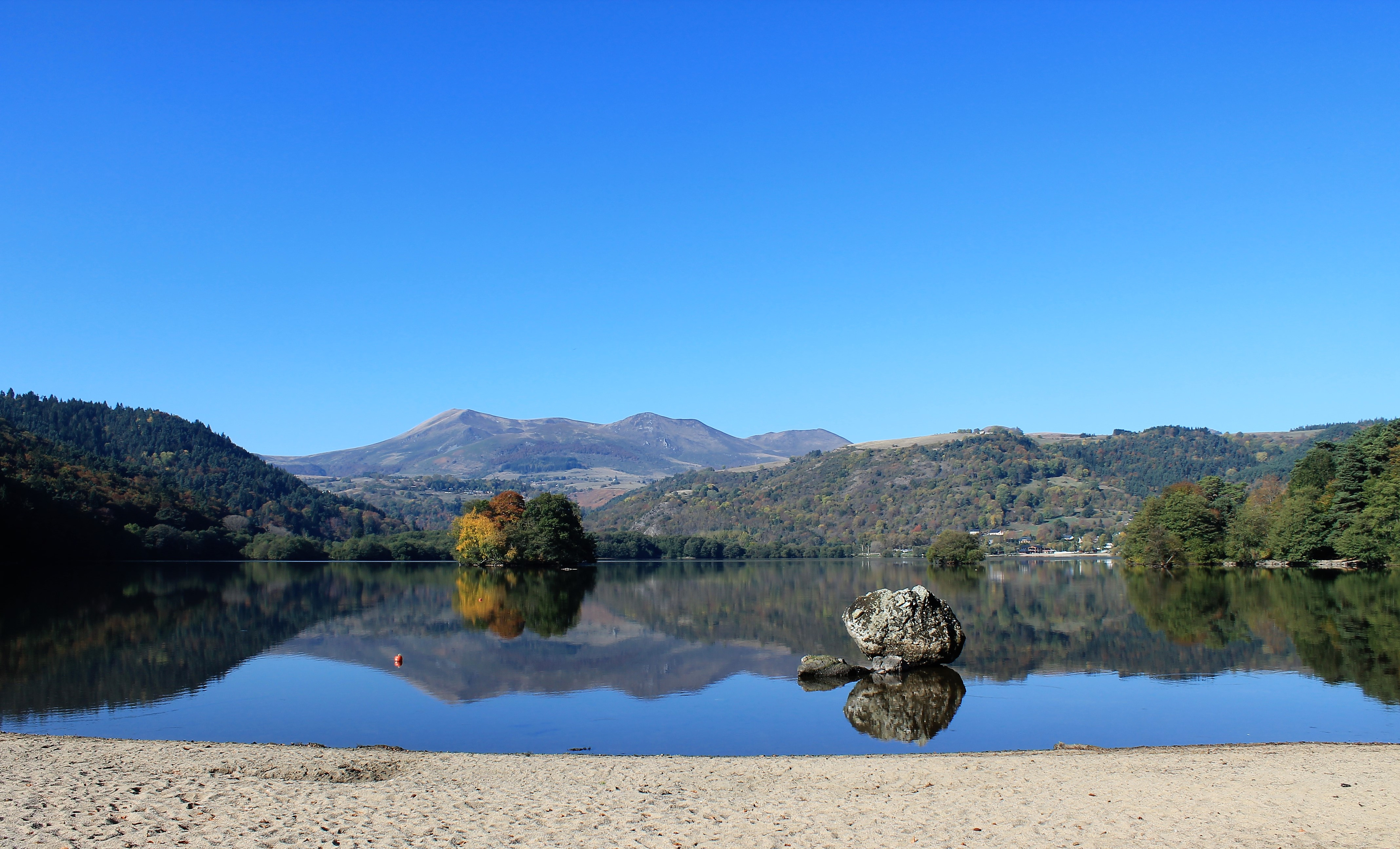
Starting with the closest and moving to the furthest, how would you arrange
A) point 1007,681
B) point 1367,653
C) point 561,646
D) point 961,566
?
1. point 1007,681
2. point 1367,653
3. point 561,646
4. point 961,566

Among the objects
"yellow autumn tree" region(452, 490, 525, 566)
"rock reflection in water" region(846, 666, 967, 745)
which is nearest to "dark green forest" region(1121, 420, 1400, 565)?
"rock reflection in water" region(846, 666, 967, 745)

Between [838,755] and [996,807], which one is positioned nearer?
[996,807]

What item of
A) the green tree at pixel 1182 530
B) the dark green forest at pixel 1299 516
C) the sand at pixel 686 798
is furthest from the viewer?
the green tree at pixel 1182 530

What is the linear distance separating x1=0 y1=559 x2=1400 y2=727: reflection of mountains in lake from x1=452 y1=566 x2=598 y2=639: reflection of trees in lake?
29 cm

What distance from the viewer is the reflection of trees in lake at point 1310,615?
85.1 ft

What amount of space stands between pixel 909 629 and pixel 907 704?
6083 millimetres

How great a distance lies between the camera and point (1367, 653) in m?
27.7

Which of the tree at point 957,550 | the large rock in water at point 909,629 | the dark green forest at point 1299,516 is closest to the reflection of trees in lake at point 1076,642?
the large rock in water at point 909,629

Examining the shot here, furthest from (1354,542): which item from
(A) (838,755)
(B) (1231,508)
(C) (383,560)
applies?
(C) (383,560)

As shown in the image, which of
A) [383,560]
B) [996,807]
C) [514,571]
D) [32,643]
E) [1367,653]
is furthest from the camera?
[383,560]

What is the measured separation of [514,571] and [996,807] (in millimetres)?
87917

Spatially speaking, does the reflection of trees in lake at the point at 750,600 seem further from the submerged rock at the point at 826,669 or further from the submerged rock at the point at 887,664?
the submerged rock at the point at 887,664

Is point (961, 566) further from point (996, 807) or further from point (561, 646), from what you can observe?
point (996, 807)

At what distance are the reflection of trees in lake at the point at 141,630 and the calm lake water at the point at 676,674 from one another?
6.8 inches
